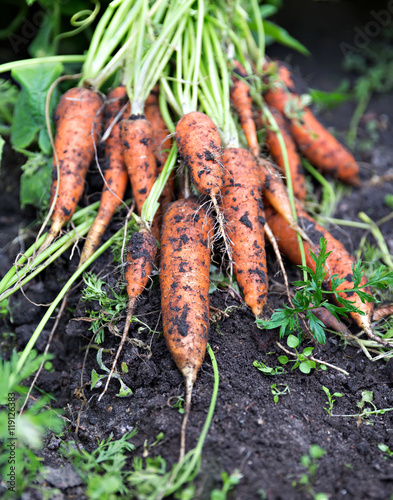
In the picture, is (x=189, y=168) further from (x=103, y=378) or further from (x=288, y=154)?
(x=103, y=378)

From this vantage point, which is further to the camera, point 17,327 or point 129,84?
point 129,84

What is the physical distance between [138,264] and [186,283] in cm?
26

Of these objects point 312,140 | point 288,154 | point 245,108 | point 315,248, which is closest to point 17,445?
point 315,248

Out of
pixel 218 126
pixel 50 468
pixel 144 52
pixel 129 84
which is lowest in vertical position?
pixel 50 468

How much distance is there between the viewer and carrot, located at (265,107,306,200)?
2766mm

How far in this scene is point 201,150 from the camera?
2.12m

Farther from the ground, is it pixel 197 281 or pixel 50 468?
pixel 197 281

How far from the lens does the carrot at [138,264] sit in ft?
6.46

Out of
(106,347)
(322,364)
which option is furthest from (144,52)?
(322,364)

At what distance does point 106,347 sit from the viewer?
2.03 meters

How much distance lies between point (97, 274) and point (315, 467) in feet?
4.45

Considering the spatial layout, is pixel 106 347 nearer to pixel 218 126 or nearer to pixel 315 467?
pixel 315 467

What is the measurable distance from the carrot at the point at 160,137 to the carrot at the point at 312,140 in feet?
2.99

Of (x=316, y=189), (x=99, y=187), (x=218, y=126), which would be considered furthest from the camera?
(x=316, y=189)
